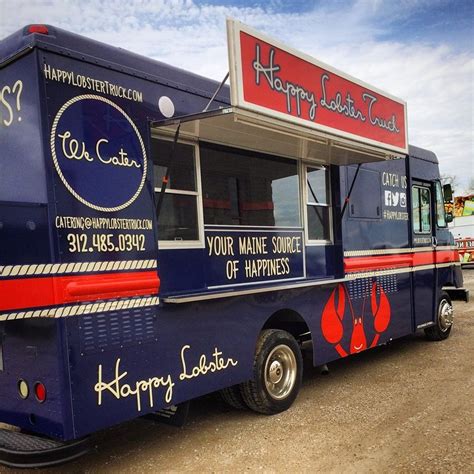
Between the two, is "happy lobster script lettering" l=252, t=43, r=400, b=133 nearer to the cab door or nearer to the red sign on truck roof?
the red sign on truck roof

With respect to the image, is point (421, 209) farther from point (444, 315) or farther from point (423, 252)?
point (444, 315)

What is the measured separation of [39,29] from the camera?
3.22 meters

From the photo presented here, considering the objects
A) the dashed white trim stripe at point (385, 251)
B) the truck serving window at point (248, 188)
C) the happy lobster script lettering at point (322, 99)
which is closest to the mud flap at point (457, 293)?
the dashed white trim stripe at point (385, 251)

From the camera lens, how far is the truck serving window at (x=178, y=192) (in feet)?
12.8

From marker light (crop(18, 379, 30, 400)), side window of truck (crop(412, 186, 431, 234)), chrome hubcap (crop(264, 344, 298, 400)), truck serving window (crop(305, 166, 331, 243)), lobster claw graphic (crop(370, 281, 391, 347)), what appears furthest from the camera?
side window of truck (crop(412, 186, 431, 234))

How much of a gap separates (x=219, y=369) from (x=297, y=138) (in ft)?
6.74

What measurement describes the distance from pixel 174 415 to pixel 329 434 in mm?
1314

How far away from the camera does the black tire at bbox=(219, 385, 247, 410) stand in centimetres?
470

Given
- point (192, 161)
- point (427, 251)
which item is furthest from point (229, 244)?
point (427, 251)

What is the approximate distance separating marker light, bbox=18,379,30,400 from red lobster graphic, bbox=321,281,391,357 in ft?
9.80

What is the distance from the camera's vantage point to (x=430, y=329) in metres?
7.93

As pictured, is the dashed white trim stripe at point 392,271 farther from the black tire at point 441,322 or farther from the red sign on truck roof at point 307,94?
the red sign on truck roof at point 307,94

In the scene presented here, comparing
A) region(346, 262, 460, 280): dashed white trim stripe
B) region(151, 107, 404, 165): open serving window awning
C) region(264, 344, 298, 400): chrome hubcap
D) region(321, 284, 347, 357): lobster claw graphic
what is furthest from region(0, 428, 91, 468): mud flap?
region(346, 262, 460, 280): dashed white trim stripe

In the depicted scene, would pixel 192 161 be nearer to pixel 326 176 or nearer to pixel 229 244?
pixel 229 244
